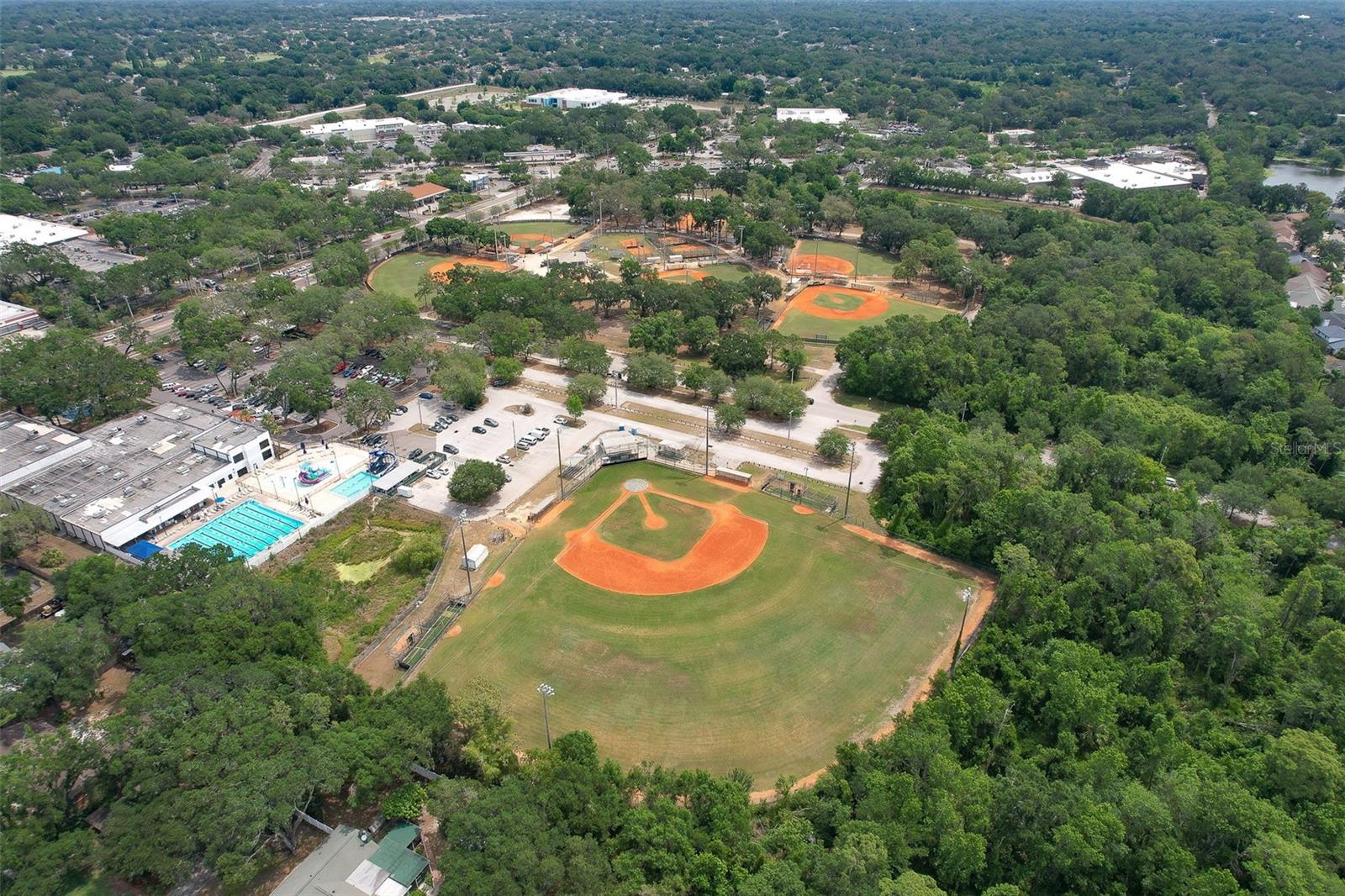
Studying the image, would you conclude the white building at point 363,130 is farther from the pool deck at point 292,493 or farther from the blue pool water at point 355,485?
the blue pool water at point 355,485

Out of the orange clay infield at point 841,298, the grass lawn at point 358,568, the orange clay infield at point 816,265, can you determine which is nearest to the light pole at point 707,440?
the grass lawn at point 358,568

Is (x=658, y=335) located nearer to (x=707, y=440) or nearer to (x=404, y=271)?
(x=707, y=440)

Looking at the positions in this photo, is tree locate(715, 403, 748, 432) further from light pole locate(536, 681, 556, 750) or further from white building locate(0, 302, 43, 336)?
white building locate(0, 302, 43, 336)

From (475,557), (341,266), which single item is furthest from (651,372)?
(341,266)

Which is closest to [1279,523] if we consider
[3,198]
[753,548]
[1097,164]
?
[753,548]

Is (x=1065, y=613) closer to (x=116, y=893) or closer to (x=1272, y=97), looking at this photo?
(x=116, y=893)

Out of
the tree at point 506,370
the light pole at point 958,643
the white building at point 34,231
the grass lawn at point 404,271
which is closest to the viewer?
the light pole at point 958,643
